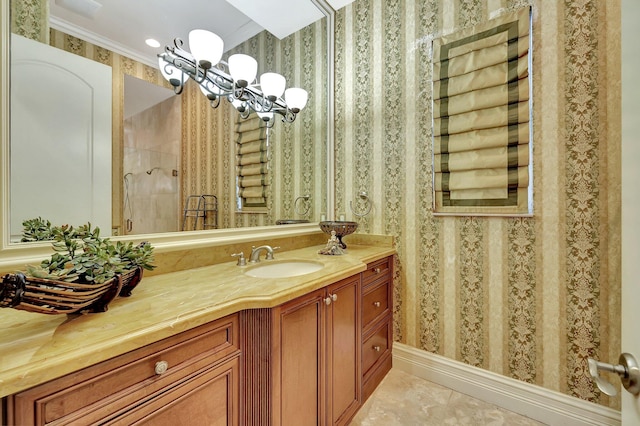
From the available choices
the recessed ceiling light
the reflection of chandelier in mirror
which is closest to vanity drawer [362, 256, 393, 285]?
the reflection of chandelier in mirror

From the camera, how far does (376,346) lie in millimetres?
1731

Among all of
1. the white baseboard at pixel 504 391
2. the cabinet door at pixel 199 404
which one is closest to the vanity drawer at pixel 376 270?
the white baseboard at pixel 504 391

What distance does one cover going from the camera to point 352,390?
1.42 meters

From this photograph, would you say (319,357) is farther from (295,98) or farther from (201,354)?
(295,98)

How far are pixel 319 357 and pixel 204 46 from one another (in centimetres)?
159

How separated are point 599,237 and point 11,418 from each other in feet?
6.94

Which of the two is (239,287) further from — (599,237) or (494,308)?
(599,237)

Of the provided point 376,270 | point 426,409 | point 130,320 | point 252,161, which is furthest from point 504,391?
point 252,161

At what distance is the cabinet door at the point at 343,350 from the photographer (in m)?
1.25

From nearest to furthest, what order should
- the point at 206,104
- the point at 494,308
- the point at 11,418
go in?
1. the point at 11,418
2. the point at 206,104
3. the point at 494,308

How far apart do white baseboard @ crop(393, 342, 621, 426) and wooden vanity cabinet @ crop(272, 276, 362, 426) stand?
0.61m

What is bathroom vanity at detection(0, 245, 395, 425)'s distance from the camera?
22.1 inches

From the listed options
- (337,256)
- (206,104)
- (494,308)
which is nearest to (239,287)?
(337,256)

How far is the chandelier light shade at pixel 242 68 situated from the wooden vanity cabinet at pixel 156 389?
135 centimetres
